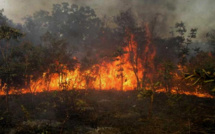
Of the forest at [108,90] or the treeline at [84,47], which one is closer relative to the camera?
the forest at [108,90]

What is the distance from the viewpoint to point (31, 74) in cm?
2155

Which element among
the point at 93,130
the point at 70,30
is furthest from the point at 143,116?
the point at 70,30

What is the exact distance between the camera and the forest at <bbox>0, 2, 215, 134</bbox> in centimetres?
1076

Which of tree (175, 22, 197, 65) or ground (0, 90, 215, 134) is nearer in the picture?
ground (0, 90, 215, 134)

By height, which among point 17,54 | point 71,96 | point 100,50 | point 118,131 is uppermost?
point 100,50

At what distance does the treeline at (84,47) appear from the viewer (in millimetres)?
16688

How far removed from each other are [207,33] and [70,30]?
37.9m

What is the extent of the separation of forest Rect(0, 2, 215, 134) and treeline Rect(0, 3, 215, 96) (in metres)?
0.08

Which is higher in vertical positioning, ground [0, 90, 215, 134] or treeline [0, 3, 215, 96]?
treeline [0, 3, 215, 96]

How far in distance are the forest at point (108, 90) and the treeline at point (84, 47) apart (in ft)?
0.27

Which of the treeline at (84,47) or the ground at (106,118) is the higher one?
the treeline at (84,47)

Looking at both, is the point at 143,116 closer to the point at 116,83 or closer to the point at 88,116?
the point at 88,116

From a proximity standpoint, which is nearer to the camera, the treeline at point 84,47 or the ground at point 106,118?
the ground at point 106,118

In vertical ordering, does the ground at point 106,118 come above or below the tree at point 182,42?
below
